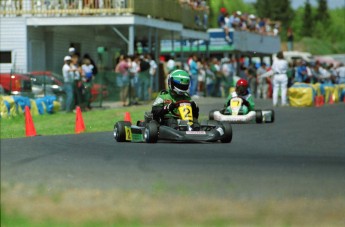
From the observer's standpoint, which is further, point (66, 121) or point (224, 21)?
point (224, 21)

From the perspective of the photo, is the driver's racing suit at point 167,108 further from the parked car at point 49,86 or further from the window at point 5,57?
the window at point 5,57

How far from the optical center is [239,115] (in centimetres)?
1962

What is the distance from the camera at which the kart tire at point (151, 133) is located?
37.7 feet

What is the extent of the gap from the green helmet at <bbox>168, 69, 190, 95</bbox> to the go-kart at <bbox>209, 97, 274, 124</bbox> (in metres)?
7.08

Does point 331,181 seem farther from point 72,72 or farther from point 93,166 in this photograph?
point 72,72

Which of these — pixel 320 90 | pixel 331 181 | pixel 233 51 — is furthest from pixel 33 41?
pixel 331 181

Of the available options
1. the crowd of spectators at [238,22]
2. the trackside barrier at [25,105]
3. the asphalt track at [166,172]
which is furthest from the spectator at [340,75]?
the asphalt track at [166,172]

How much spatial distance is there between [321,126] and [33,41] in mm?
20945

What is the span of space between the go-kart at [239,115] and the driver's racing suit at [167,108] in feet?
22.2

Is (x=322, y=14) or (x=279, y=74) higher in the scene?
(x=322, y=14)

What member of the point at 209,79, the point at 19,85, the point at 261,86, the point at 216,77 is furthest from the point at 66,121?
the point at 261,86

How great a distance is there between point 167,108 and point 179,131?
0.57 meters

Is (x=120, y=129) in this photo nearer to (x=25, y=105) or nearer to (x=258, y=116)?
(x=258, y=116)

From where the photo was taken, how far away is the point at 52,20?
36.0 metres
